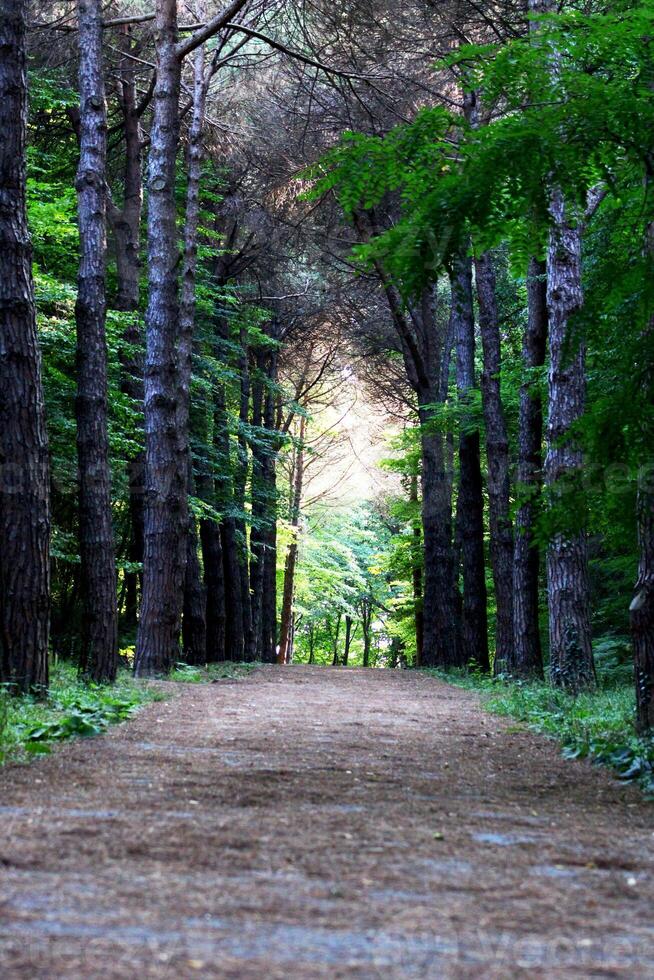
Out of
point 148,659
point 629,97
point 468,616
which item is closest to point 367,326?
point 468,616

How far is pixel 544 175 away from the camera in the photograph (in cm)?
626

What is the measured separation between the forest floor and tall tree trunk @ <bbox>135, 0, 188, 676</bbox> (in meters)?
8.06

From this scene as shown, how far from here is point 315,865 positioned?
3.55 meters

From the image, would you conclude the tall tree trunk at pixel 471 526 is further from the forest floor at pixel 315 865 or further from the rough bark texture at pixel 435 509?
the forest floor at pixel 315 865

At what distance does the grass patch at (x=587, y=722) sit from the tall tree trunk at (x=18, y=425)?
14.7 feet

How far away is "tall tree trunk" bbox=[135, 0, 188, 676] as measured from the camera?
1475cm

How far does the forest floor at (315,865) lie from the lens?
2.61m

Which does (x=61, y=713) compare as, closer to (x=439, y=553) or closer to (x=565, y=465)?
(x=565, y=465)

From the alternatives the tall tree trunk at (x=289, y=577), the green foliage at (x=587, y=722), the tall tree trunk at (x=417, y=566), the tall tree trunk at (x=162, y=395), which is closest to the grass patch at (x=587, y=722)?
the green foliage at (x=587, y=722)

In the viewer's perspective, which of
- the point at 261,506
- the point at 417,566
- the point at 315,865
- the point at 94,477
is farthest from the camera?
the point at 417,566

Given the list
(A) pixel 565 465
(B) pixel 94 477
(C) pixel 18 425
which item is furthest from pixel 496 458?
(C) pixel 18 425

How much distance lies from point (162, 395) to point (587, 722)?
861 centimetres

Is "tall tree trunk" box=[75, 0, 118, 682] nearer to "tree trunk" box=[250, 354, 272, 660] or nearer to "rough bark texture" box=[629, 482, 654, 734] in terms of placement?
"rough bark texture" box=[629, 482, 654, 734]

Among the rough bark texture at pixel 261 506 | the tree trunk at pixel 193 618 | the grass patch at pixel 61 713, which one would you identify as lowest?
the grass patch at pixel 61 713
